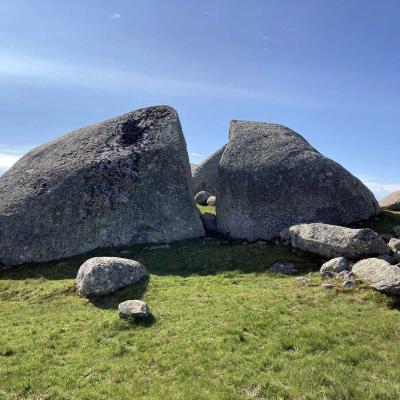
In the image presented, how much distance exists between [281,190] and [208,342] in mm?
20273

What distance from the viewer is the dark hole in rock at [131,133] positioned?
127 ft

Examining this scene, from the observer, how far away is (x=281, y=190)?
34938 millimetres

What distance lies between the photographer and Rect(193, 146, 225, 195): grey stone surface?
5472cm

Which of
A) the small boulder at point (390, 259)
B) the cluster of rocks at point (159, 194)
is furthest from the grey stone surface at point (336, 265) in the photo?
the cluster of rocks at point (159, 194)

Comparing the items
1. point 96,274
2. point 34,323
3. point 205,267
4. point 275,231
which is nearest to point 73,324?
point 34,323

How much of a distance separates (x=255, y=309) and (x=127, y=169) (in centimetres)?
2083

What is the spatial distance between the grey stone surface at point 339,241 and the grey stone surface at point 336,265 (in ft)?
4.20

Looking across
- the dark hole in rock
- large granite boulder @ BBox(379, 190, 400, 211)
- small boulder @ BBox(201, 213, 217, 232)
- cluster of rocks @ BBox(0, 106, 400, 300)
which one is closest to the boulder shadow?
cluster of rocks @ BBox(0, 106, 400, 300)

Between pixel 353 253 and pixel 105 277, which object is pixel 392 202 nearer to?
pixel 353 253

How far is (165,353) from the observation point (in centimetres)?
1619

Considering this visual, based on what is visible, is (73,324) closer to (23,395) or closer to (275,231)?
(23,395)

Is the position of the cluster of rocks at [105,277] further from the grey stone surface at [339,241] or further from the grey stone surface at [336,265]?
the grey stone surface at [339,241]

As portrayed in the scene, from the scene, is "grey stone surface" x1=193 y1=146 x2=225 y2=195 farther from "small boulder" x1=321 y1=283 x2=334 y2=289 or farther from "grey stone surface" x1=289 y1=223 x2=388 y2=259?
"small boulder" x1=321 y1=283 x2=334 y2=289

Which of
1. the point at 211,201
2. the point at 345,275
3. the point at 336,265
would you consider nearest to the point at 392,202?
the point at 211,201
